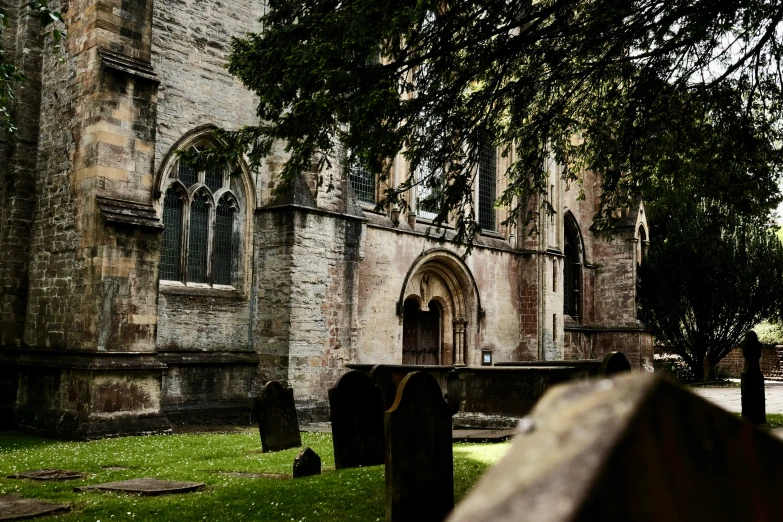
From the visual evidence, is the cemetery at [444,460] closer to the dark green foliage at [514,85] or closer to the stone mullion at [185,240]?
the dark green foliage at [514,85]

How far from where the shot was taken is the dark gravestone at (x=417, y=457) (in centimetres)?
547

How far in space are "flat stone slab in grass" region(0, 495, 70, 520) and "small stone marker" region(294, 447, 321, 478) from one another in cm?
225

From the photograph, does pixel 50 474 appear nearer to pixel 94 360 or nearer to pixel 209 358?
pixel 94 360

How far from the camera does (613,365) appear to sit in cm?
897

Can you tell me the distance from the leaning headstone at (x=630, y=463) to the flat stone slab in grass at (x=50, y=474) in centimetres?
876

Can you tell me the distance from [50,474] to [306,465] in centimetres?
321

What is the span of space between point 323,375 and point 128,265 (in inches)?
188

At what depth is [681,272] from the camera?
98.5 ft

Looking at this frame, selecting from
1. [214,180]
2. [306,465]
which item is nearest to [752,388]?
[306,465]

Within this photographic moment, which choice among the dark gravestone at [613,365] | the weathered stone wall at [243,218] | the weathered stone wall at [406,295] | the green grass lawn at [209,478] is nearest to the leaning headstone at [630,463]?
the green grass lawn at [209,478]

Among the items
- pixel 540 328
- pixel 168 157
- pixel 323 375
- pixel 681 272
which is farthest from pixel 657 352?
pixel 168 157

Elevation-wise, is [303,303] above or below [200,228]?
below

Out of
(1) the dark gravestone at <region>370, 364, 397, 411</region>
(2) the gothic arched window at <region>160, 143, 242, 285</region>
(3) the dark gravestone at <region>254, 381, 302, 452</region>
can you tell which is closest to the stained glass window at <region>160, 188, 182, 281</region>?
(2) the gothic arched window at <region>160, 143, 242, 285</region>

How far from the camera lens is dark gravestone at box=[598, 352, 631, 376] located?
8812 millimetres
